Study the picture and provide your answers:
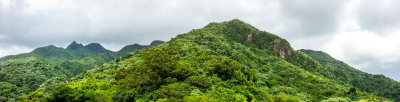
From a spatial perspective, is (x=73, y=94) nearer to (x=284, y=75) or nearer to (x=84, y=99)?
(x=84, y=99)

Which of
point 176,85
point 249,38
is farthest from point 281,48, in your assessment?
point 176,85

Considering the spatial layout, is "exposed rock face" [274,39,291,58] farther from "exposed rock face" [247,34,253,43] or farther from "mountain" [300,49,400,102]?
"mountain" [300,49,400,102]

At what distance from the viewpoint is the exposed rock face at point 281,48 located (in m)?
96.8

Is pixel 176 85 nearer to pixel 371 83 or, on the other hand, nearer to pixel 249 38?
pixel 249 38

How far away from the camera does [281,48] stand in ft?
322

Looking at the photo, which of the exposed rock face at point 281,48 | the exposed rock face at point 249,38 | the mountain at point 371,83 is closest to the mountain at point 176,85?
the exposed rock face at point 281,48

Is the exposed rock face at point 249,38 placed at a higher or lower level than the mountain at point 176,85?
higher

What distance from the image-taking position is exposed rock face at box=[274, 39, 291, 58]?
96.8m

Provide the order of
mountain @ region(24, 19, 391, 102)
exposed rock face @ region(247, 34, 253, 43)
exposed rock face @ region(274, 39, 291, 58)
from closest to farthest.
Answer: mountain @ region(24, 19, 391, 102), exposed rock face @ region(274, 39, 291, 58), exposed rock face @ region(247, 34, 253, 43)

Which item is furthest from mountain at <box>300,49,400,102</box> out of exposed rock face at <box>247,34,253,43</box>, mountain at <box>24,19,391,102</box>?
mountain at <box>24,19,391,102</box>

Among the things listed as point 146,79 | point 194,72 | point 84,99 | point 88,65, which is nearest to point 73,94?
point 84,99

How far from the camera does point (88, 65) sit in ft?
481

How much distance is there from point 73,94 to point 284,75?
5400 cm

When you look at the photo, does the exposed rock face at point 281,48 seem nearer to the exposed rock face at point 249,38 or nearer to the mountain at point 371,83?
the exposed rock face at point 249,38
